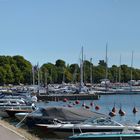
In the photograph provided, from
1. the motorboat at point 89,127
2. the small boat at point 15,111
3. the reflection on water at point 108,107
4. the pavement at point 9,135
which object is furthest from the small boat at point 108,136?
the small boat at point 15,111

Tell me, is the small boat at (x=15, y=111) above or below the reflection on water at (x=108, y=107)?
above

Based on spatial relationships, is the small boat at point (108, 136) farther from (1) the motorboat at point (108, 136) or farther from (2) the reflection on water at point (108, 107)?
(2) the reflection on water at point (108, 107)

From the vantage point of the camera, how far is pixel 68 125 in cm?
3675

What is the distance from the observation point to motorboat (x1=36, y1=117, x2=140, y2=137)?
3588cm

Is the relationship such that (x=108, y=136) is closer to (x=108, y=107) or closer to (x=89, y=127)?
(x=89, y=127)

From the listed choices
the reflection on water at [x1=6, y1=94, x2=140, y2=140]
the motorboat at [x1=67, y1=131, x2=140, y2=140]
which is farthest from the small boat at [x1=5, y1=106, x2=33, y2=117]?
the motorboat at [x1=67, y1=131, x2=140, y2=140]

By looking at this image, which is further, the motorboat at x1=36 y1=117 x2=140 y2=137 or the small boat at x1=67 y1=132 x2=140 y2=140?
the motorboat at x1=36 y1=117 x2=140 y2=137

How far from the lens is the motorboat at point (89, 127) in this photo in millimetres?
35875

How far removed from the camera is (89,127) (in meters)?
36.1

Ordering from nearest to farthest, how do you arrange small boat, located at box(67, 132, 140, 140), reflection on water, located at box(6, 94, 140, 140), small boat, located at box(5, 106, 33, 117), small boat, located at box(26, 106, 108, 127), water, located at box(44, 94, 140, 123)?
small boat, located at box(67, 132, 140, 140) < small boat, located at box(26, 106, 108, 127) < reflection on water, located at box(6, 94, 140, 140) < small boat, located at box(5, 106, 33, 117) < water, located at box(44, 94, 140, 123)

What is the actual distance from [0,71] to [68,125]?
475 ft

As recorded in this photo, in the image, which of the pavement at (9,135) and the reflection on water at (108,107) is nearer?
the pavement at (9,135)

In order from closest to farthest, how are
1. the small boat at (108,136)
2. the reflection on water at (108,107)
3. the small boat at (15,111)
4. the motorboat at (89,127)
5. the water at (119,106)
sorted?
the small boat at (108,136) < the motorboat at (89,127) < the reflection on water at (108,107) < the small boat at (15,111) < the water at (119,106)

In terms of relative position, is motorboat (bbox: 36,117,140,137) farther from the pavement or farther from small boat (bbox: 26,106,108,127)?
the pavement
